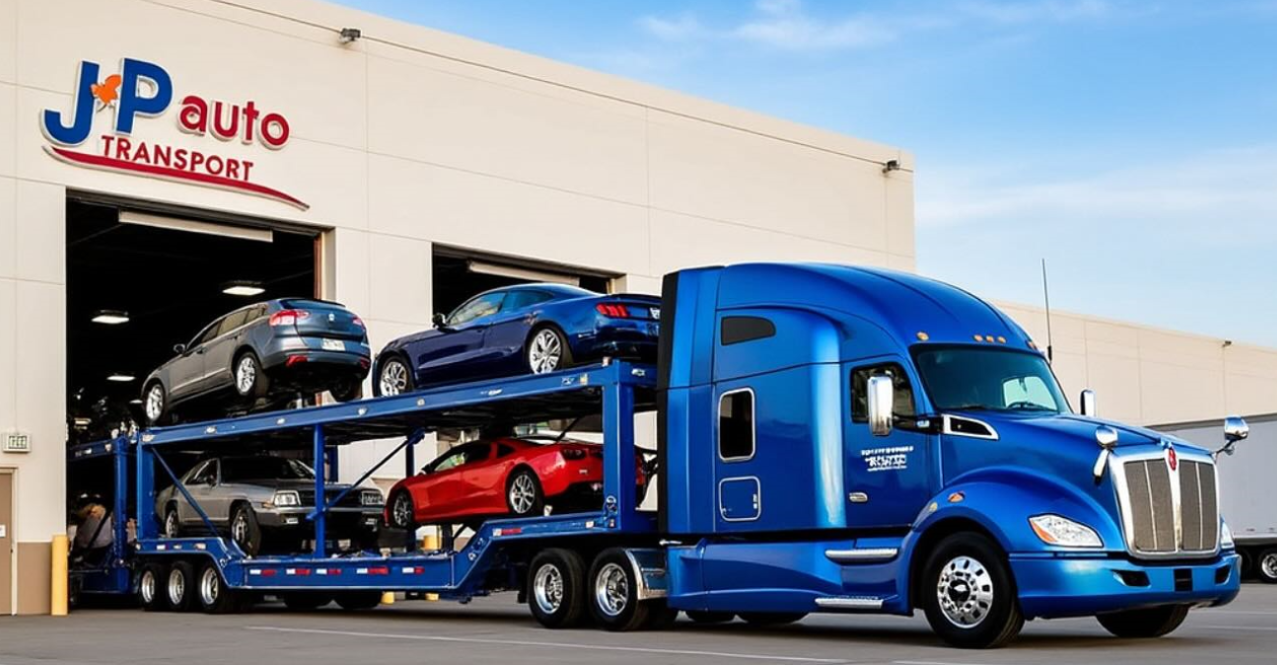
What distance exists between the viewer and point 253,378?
21.6m

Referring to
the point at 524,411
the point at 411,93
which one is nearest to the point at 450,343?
the point at 524,411

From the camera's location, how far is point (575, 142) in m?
30.5

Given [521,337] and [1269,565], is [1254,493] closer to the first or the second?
[1269,565]

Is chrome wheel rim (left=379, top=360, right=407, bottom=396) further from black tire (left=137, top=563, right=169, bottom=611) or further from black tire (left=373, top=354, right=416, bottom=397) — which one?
black tire (left=137, top=563, right=169, bottom=611)

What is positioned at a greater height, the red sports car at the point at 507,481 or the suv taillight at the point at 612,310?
the suv taillight at the point at 612,310

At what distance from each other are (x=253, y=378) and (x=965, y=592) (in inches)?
458

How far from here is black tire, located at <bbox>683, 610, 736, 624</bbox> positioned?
52.2 feet

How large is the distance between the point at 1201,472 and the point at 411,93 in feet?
58.5

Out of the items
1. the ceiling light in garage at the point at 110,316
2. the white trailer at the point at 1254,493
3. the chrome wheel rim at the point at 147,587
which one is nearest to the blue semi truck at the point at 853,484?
the chrome wheel rim at the point at 147,587

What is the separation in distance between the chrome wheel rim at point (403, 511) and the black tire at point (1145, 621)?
8320 millimetres

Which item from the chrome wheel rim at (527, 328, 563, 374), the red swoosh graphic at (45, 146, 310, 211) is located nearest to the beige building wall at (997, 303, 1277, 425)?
the red swoosh graphic at (45, 146, 310, 211)

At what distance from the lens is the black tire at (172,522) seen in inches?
914

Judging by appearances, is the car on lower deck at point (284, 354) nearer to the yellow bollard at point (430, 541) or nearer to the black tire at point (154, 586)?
the black tire at point (154, 586)

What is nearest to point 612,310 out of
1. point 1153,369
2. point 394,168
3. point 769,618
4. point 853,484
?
point 769,618
